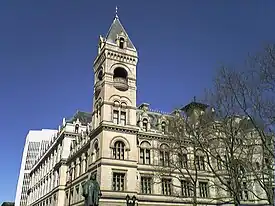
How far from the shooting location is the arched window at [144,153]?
147 ft

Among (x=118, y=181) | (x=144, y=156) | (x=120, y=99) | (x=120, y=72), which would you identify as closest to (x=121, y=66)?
(x=120, y=72)

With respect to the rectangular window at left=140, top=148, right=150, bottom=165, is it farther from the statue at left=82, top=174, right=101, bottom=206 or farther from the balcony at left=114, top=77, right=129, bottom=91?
the statue at left=82, top=174, right=101, bottom=206

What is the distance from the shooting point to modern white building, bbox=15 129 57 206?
139000mm

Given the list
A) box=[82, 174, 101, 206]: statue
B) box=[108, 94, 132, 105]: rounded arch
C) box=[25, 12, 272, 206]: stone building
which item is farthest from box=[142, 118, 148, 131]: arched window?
box=[82, 174, 101, 206]: statue

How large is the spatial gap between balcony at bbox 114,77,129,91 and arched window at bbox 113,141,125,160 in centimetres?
784

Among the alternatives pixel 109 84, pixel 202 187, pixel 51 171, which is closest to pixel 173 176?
pixel 202 187

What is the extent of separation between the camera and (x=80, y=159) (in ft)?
165

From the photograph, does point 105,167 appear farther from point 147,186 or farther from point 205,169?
point 205,169

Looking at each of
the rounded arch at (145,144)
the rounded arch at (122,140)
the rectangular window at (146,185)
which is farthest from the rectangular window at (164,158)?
the rounded arch at (122,140)

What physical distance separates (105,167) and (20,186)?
113179mm

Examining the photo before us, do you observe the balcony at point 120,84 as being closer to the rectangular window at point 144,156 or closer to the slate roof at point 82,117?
the rectangular window at point 144,156

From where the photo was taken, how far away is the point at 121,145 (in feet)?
139

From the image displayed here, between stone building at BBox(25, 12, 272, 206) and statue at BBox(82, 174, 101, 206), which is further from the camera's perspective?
stone building at BBox(25, 12, 272, 206)

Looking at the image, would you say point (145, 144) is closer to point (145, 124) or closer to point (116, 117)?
point (145, 124)
